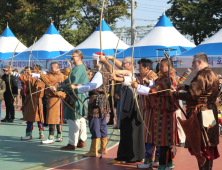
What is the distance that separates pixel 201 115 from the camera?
13.7 ft

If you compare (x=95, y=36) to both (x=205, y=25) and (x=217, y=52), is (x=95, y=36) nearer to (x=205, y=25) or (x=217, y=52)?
(x=217, y=52)

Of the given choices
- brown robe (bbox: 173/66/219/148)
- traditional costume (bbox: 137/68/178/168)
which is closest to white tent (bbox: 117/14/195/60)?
traditional costume (bbox: 137/68/178/168)

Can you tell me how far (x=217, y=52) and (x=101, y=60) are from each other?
7.88m

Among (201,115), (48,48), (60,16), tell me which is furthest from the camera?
(60,16)

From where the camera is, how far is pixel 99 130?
5.94 metres

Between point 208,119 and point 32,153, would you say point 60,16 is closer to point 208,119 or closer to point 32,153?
point 32,153

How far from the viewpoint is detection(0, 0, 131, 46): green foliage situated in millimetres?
25812

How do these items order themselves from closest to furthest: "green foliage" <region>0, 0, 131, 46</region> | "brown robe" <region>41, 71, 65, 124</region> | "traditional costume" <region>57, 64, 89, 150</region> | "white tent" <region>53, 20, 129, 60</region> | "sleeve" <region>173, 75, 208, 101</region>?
"sleeve" <region>173, 75, 208, 101</region> < "traditional costume" <region>57, 64, 89, 150</region> < "brown robe" <region>41, 71, 65, 124</region> < "white tent" <region>53, 20, 129, 60</region> < "green foliage" <region>0, 0, 131, 46</region>

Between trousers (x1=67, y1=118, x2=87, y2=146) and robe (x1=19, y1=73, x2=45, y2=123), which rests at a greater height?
robe (x1=19, y1=73, x2=45, y2=123)

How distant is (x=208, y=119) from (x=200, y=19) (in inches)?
951

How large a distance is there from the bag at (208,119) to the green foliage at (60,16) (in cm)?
2172

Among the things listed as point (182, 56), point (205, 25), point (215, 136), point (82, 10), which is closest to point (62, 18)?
point (82, 10)

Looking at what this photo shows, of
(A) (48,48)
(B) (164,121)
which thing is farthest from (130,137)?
(A) (48,48)

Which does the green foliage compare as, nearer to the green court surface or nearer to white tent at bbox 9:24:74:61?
white tent at bbox 9:24:74:61
